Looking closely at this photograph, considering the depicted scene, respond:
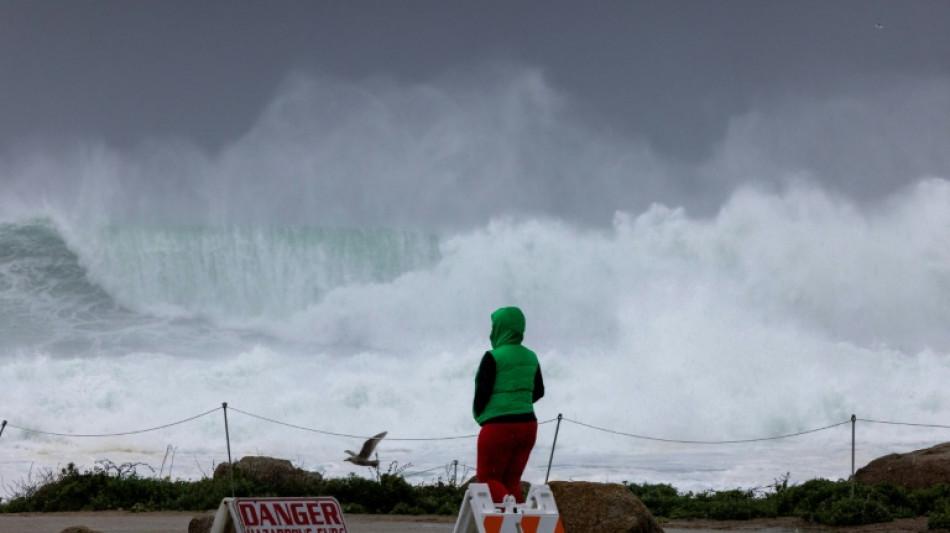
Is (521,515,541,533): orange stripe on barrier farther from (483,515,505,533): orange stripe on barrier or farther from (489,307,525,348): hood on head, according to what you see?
(489,307,525,348): hood on head

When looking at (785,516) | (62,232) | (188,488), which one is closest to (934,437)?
(785,516)

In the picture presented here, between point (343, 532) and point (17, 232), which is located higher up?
point (17, 232)

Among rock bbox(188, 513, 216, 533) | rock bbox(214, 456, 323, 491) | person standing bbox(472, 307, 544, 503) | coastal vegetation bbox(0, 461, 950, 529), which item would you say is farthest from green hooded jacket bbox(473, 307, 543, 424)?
rock bbox(214, 456, 323, 491)

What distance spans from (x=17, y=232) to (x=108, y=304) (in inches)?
198

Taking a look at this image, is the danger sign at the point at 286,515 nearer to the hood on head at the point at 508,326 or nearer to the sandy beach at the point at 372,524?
the hood on head at the point at 508,326

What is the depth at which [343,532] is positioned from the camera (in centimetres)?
621

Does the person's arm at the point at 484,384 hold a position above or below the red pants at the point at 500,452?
above

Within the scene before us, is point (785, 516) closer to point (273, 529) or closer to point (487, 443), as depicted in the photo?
point (487, 443)

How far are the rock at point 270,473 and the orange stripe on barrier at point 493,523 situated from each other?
10536 mm

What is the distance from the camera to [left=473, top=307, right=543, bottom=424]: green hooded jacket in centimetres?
685

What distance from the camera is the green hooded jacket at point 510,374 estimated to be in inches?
270

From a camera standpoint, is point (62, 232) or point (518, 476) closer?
point (518, 476)

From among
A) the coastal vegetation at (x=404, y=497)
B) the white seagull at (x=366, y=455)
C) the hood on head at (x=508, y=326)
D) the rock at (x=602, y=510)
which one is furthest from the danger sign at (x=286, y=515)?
the white seagull at (x=366, y=455)

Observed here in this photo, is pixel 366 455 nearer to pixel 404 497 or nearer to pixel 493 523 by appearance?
pixel 404 497
